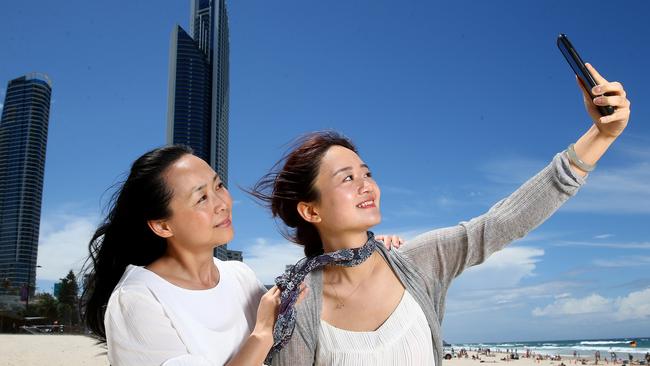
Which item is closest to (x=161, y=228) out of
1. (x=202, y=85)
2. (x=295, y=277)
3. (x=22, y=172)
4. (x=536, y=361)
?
(x=295, y=277)

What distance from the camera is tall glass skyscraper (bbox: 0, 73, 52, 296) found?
91.4m

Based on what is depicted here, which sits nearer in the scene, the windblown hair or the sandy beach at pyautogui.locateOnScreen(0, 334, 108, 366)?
the windblown hair

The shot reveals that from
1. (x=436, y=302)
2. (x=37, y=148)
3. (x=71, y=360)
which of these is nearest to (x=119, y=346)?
(x=436, y=302)

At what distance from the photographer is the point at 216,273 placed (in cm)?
321

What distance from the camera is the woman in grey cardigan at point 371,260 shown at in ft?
8.36

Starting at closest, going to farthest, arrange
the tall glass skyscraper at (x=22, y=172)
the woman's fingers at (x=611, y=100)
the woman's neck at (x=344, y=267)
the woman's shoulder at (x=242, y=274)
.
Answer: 1. the woman's fingers at (x=611, y=100)
2. the woman's neck at (x=344, y=267)
3. the woman's shoulder at (x=242, y=274)
4. the tall glass skyscraper at (x=22, y=172)

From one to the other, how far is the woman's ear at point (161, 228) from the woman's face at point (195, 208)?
0.06 ft

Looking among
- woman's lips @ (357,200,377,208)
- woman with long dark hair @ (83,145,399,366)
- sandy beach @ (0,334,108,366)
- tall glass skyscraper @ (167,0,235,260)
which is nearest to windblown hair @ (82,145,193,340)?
woman with long dark hair @ (83,145,399,366)

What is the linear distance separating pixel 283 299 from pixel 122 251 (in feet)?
3.04

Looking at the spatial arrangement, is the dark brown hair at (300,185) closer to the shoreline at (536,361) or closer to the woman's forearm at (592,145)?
the woman's forearm at (592,145)

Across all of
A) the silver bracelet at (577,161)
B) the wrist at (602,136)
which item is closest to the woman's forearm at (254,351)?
the silver bracelet at (577,161)

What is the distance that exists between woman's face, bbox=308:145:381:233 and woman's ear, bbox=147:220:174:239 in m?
0.74

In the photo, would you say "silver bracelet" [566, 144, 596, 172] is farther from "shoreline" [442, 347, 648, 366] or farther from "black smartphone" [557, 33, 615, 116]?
"shoreline" [442, 347, 648, 366]

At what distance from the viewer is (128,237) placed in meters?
3.07
